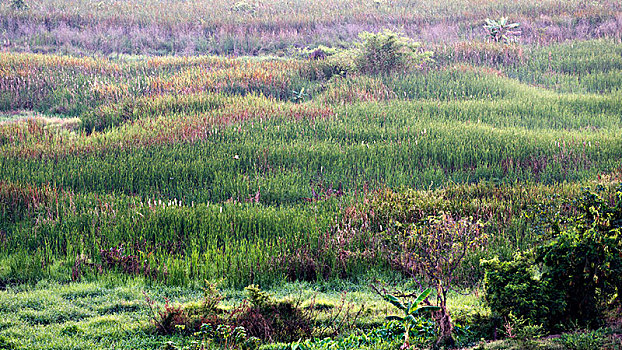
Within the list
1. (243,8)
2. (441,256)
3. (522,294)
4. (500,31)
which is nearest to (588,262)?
(522,294)

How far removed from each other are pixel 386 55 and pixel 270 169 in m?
7.34

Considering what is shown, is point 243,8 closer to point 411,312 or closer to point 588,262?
point 411,312

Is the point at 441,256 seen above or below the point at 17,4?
below

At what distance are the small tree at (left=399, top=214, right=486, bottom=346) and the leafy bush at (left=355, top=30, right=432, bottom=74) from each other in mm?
9377

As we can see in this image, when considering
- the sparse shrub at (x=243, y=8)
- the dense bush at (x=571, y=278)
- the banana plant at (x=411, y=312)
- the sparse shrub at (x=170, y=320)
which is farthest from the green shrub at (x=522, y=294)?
the sparse shrub at (x=243, y=8)

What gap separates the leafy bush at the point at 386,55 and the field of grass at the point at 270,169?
277mm

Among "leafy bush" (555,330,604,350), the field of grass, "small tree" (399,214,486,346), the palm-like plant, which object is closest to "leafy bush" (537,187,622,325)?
"leafy bush" (555,330,604,350)

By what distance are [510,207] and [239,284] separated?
3732 millimetres

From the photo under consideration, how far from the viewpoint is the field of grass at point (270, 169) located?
5.43 m

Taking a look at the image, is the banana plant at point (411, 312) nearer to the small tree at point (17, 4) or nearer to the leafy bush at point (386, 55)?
the leafy bush at point (386, 55)

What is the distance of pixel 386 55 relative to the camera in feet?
49.2

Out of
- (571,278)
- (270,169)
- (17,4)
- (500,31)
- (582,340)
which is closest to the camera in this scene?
(582,340)

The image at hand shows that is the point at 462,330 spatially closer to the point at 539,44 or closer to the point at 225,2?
the point at 539,44

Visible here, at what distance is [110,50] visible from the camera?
1992cm
